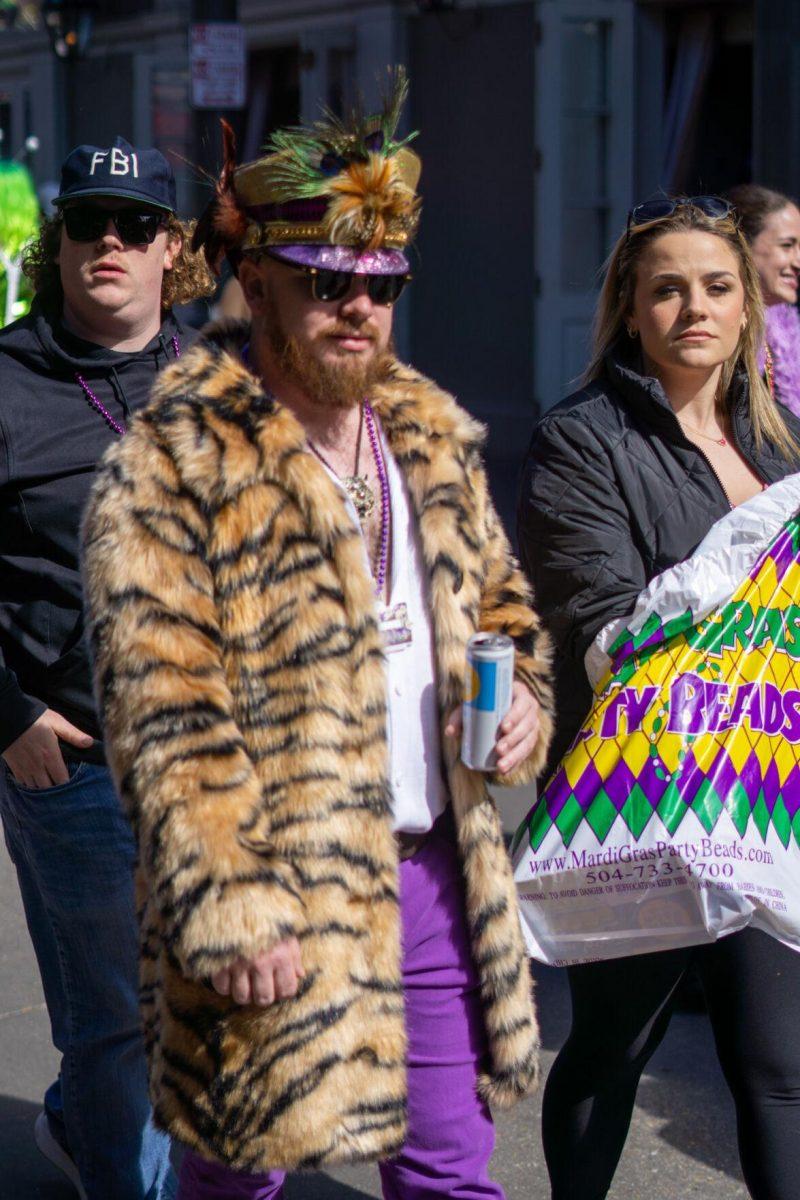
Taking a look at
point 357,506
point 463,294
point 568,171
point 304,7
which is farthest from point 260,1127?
point 304,7

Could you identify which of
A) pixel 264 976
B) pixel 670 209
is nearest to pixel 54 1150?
pixel 264 976

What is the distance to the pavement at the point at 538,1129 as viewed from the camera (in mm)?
3508

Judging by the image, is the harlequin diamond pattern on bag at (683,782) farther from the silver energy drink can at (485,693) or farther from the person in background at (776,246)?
the person in background at (776,246)

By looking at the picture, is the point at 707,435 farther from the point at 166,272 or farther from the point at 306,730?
the point at 306,730

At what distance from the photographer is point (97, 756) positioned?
3014 millimetres

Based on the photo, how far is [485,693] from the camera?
2.37 meters

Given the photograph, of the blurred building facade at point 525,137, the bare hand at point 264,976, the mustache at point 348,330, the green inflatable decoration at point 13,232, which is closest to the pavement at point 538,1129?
the bare hand at point 264,976

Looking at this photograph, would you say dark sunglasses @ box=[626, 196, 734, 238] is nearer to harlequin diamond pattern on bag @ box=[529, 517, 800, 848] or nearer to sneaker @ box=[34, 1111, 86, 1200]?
harlequin diamond pattern on bag @ box=[529, 517, 800, 848]

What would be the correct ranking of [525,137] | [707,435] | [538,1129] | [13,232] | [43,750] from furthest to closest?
1. [525,137]
2. [13,232]
3. [538,1129]
4. [707,435]
5. [43,750]

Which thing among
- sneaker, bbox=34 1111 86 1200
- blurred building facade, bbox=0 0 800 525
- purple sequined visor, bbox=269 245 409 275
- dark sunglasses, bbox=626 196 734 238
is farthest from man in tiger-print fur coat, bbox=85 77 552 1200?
blurred building facade, bbox=0 0 800 525

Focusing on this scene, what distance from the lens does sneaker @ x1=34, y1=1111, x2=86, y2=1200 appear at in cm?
338

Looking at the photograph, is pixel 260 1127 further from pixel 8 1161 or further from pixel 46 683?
pixel 8 1161

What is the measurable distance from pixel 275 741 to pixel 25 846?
3.23ft

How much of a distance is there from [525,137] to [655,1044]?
11.1m
